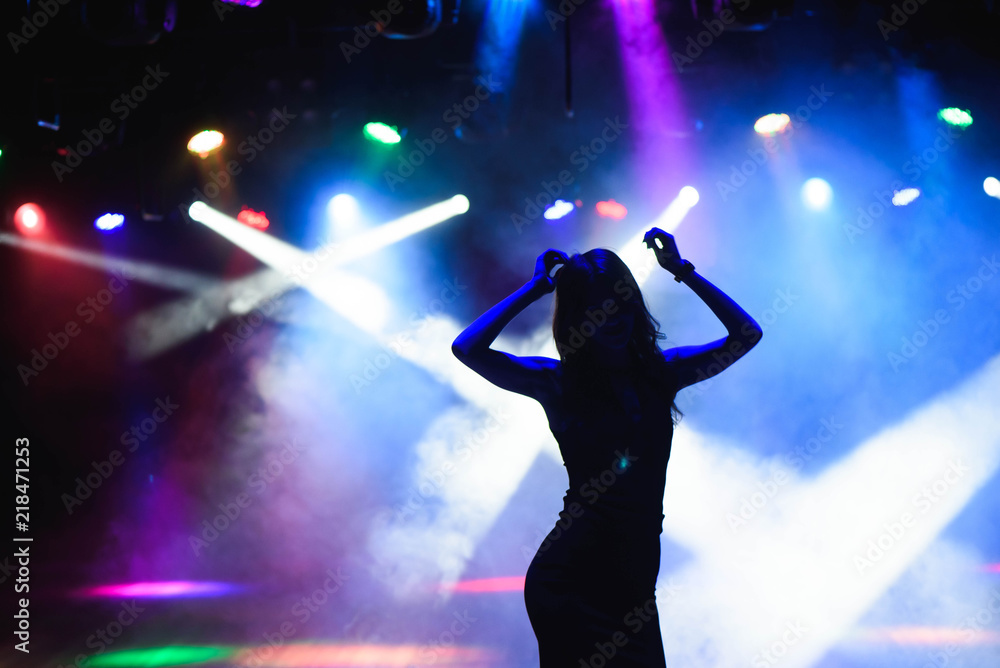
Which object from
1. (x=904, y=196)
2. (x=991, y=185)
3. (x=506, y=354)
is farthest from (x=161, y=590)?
(x=991, y=185)

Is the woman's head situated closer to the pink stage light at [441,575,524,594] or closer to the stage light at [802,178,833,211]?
the pink stage light at [441,575,524,594]

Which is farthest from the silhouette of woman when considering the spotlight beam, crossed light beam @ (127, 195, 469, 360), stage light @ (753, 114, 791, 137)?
the spotlight beam

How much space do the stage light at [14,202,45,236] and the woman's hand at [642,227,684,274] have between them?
8274 millimetres

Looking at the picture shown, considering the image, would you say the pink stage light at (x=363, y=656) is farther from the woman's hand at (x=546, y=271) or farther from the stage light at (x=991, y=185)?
the stage light at (x=991, y=185)

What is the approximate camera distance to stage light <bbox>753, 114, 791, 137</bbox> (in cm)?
698

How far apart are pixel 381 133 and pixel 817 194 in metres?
4.33

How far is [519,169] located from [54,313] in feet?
18.1

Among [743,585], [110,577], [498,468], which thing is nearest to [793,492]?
[743,585]

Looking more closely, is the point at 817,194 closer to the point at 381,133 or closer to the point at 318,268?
the point at 381,133

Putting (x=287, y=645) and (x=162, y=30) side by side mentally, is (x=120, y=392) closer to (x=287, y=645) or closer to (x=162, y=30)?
(x=287, y=645)

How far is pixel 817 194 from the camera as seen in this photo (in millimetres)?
7535

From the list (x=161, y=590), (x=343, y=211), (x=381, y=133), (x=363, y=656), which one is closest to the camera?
(x=363, y=656)

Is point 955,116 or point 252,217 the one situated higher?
point 955,116

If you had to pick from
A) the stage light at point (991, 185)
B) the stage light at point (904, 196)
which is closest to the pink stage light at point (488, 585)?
the stage light at point (904, 196)
